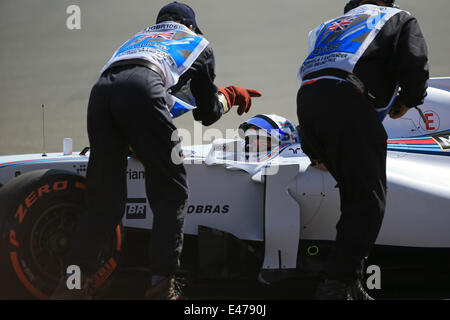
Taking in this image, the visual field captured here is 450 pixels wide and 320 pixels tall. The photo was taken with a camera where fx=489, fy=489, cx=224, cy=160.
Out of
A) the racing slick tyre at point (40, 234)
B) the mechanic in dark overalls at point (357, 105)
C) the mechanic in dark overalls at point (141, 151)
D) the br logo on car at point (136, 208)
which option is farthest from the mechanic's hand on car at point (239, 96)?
the racing slick tyre at point (40, 234)

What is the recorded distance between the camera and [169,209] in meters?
2.19

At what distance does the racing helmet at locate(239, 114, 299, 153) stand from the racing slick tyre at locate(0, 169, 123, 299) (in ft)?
5.53

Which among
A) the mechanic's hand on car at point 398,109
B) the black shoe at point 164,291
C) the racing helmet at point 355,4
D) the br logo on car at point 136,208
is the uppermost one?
the racing helmet at point 355,4

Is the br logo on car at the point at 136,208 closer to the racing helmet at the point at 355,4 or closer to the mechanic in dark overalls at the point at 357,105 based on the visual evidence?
the mechanic in dark overalls at the point at 357,105

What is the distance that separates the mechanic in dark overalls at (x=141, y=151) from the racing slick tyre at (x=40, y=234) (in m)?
0.27

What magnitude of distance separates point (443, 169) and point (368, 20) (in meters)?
1.40

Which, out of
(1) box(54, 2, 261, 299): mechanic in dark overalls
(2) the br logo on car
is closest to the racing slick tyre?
(1) box(54, 2, 261, 299): mechanic in dark overalls

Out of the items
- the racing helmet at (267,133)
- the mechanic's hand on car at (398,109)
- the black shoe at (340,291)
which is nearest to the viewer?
the black shoe at (340,291)

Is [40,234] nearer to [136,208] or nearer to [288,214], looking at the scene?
[136,208]

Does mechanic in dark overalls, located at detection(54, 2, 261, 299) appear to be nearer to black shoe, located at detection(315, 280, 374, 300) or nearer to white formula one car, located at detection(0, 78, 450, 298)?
black shoe, located at detection(315, 280, 374, 300)

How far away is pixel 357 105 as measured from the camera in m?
2.14

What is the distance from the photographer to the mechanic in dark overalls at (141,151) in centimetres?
214

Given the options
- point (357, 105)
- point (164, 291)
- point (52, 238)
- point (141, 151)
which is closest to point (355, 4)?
point (357, 105)

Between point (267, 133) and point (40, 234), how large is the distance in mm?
2104
